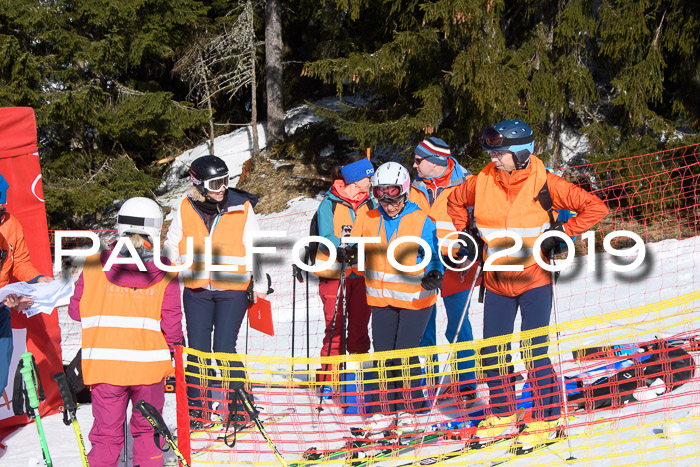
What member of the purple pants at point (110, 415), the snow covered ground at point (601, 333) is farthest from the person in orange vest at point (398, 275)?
the purple pants at point (110, 415)

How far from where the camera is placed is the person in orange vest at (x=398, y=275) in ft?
14.1

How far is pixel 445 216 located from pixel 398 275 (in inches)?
30.6

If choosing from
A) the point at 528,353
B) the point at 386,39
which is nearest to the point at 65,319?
the point at 386,39

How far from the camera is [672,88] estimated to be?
37.6ft

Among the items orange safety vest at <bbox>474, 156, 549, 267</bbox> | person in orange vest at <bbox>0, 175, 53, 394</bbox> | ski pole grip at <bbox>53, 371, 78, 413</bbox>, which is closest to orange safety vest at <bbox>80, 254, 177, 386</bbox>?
ski pole grip at <bbox>53, 371, 78, 413</bbox>

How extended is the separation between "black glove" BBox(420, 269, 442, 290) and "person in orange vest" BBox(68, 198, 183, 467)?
5.15 ft

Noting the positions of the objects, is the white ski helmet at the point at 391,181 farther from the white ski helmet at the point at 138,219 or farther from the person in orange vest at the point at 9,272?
the person in orange vest at the point at 9,272

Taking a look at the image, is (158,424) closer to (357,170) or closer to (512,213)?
(512,213)

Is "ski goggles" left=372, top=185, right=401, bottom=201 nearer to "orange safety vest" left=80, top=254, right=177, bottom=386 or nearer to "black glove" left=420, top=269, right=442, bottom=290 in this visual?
"black glove" left=420, top=269, right=442, bottom=290

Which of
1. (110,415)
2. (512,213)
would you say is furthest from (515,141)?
(110,415)

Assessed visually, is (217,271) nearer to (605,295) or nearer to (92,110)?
(605,295)

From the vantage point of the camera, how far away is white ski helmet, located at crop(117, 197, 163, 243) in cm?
366

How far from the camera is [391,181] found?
4266mm

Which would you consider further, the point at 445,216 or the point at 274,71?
the point at 274,71
